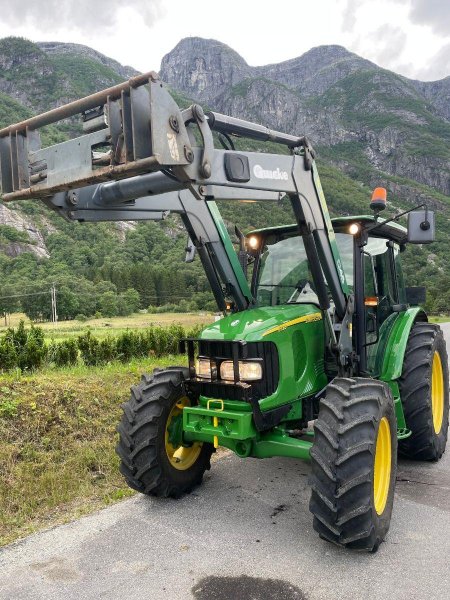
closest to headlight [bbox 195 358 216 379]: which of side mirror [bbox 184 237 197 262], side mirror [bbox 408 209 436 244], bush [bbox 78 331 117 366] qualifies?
side mirror [bbox 184 237 197 262]

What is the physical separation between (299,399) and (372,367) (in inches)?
45.3

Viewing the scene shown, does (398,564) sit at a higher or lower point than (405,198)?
lower

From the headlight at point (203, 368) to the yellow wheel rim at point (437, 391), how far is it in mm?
2976

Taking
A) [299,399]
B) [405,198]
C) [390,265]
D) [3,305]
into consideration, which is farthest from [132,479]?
[405,198]

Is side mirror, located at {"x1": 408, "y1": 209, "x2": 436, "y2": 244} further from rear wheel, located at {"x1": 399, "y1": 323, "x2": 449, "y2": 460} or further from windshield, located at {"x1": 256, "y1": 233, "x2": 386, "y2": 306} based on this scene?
rear wheel, located at {"x1": 399, "y1": 323, "x2": 449, "y2": 460}

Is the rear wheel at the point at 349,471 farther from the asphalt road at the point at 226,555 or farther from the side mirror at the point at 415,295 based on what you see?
the side mirror at the point at 415,295

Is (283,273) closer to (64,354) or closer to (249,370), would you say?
(249,370)

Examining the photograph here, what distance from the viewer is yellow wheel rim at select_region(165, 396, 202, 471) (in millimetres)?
4512

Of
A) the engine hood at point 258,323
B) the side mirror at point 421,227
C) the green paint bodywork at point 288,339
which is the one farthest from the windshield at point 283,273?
the side mirror at point 421,227

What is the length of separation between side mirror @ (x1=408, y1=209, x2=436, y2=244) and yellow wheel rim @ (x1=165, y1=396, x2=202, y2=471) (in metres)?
2.51

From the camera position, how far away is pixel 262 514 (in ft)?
14.0

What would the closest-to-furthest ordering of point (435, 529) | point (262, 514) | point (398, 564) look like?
point (398, 564) < point (435, 529) < point (262, 514)

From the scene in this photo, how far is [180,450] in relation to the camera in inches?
183

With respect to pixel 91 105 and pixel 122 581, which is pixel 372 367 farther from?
pixel 91 105
